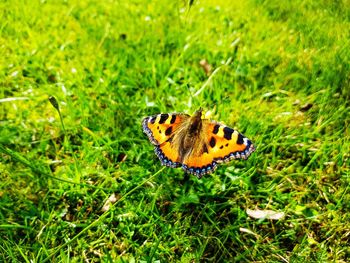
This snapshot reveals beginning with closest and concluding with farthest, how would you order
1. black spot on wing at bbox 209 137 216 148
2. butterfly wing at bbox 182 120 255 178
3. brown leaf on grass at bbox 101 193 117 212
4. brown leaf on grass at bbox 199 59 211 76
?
butterfly wing at bbox 182 120 255 178
black spot on wing at bbox 209 137 216 148
brown leaf on grass at bbox 101 193 117 212
brown leaf on grass at bbox 199 59 211 76

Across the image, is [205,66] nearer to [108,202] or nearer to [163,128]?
[163,128]

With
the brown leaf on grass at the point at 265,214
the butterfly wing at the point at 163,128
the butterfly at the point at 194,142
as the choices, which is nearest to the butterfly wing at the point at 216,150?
the butterfly at the point at 194,142

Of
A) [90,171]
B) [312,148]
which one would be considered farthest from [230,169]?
[90,171]

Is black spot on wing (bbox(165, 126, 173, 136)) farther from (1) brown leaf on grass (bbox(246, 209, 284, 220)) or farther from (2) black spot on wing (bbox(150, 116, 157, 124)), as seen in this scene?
(1) brown leaf on grass (bbox(246, 209, 284, 220))

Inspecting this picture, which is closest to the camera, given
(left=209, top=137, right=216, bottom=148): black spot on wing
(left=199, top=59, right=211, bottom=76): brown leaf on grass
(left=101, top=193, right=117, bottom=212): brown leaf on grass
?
(left=209, top=137, right=216, bottom=148): black spot on wing

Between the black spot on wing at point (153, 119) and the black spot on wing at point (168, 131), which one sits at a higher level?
the black spot on wing at point (153, 119)

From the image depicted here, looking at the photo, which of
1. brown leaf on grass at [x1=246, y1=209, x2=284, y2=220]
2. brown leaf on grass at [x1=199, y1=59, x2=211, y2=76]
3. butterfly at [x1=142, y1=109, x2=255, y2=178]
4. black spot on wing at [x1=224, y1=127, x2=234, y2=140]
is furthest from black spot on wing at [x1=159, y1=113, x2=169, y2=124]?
brown leaf on grass at [x1=199, y1=59, x2=211, y2=76]

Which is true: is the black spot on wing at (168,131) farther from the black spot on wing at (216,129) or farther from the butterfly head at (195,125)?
the black spot on wing at (216,129)
